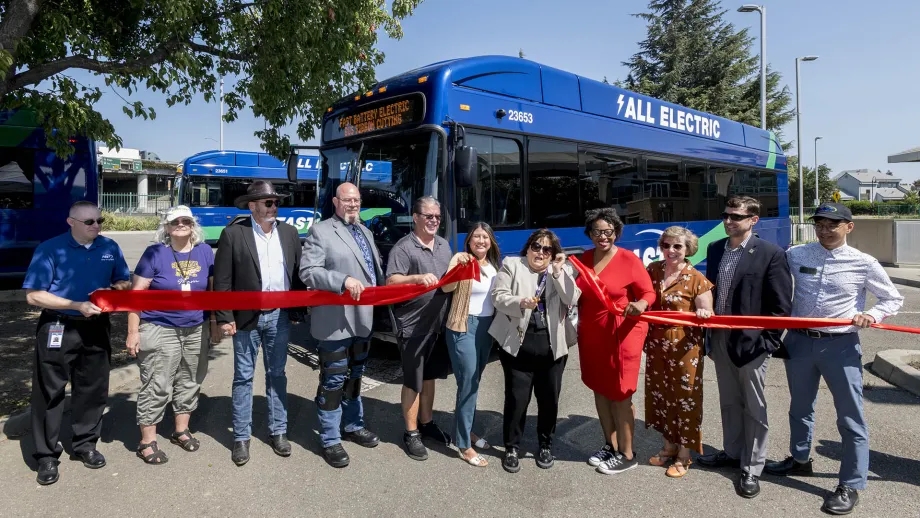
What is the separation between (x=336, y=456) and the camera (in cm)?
416

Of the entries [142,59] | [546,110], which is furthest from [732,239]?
[142,59]

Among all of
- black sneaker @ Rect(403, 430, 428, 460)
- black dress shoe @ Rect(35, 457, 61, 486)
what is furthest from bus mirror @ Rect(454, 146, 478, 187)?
black dress shoe @ Rect(35, 457, 61, 486)

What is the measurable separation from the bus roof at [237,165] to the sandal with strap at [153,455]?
15.9m

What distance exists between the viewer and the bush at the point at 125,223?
3302 cm

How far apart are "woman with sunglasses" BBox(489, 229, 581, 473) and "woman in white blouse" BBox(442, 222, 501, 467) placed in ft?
0.49

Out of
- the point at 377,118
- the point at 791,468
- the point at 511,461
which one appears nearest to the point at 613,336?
the point at 511,461

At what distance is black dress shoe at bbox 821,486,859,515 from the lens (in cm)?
345

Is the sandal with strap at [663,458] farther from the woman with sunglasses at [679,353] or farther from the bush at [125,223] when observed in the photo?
the bush at [125,223]

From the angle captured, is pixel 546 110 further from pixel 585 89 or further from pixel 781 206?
pixel 781 206

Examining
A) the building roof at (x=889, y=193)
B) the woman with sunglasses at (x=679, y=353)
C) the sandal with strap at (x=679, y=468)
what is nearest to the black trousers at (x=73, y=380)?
the woman with sunglasses at (x=679, y=353)

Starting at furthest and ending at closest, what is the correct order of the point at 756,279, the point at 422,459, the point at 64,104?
1. the point at 64,104
2. the point at 422,459
3. the point at 756,279

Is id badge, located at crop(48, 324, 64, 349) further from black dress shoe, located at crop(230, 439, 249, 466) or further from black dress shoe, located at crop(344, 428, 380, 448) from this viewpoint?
black dress shoe, located at crop(344, 428, 380, 448)

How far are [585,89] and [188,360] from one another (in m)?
6.14

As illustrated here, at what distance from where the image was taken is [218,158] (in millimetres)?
19969
